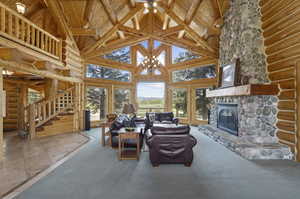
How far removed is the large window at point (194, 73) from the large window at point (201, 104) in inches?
32.1

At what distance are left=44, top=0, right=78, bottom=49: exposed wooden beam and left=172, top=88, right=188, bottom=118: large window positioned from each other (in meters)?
6.65

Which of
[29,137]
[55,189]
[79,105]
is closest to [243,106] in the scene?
[55,189]

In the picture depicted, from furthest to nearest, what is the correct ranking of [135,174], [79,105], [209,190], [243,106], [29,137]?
[79,105] → [29,137] → [243,106] → [135,174] → [209,190]

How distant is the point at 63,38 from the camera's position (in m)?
6.55

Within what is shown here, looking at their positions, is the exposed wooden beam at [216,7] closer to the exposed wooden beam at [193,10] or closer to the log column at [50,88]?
the exposed wooden beam at [193,10]

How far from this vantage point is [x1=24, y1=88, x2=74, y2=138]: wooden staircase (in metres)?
5.93

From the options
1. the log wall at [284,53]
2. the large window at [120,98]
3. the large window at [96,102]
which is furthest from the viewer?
the large window at [120,98]

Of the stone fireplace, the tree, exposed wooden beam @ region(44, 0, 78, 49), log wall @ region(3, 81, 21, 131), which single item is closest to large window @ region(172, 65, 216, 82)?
the tree

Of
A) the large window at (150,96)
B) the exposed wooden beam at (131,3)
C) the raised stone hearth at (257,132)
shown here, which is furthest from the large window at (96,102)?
the raised stone hearth at (257,132)

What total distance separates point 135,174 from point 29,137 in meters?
5.04

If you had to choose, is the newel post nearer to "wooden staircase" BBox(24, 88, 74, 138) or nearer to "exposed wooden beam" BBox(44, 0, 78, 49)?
"wooden staircase" BBox(24, 88, 74, 138)

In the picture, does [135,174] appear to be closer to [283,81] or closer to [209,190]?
[209,190]

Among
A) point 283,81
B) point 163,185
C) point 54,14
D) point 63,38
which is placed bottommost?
point 163,185

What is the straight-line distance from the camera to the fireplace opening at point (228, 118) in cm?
525
